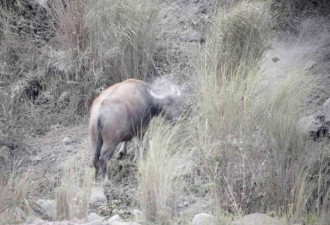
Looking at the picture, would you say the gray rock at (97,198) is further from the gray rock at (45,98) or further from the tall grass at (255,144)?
the gray rock at (45,98)

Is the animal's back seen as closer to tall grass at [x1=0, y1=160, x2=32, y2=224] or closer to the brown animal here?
the brown animal

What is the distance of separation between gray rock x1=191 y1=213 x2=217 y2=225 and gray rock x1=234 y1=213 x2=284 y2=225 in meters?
0.23

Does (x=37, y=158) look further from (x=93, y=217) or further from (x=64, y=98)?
(x=93, y=217)

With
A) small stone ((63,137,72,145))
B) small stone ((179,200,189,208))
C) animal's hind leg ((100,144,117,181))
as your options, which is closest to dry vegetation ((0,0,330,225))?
small stone ((179,200,189,208))

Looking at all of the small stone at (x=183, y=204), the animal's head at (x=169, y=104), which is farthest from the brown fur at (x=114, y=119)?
the small stone at (x=183, y=204)

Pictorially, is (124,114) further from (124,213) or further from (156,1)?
(156,1)

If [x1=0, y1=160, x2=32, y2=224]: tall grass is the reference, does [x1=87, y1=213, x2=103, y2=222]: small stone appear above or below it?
above

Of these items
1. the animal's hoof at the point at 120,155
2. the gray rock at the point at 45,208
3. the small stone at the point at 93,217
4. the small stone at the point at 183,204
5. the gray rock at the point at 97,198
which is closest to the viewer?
the small stone at the point at 93,217

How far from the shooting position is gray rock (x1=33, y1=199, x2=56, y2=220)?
7.03 metres

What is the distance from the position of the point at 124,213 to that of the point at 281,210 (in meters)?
1.58

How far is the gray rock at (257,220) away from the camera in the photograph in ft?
20.3

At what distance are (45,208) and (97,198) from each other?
596mm

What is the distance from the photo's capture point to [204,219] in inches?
252

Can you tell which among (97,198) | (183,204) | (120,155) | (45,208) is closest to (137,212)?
(183,204)
